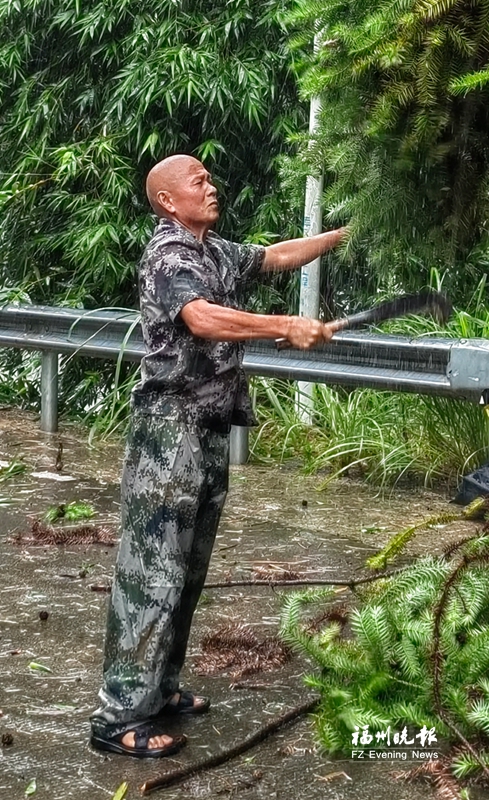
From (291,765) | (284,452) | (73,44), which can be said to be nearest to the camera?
(291,765)

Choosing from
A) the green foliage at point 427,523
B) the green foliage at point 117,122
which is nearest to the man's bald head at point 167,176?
the green foliage at point 427,523

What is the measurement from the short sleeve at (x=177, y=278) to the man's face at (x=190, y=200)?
131mm

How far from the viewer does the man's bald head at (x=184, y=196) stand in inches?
183

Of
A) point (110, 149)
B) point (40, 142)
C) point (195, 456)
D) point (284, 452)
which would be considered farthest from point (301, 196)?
point (40, 142)

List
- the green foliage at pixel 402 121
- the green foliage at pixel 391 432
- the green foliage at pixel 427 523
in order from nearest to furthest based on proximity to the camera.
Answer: the green foliage at pixel 402 121 < the green foliage at pixel 427 523 < the green foliage at pixel 391 432

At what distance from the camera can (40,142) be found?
Answer: 37.0 ft

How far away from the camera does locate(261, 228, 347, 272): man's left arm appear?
4980mm

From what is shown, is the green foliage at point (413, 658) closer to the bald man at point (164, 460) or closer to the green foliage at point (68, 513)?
the bald man at point (164, 460)

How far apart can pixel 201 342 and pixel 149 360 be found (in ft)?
0.65

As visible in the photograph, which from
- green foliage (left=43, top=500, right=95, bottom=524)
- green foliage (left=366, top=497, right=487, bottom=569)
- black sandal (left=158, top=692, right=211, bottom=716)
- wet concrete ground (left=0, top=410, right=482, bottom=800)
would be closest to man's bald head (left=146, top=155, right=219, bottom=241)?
green foliage (left=366, top=497, right=487, bottom=569)

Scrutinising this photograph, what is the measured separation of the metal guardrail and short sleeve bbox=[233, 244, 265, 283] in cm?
271

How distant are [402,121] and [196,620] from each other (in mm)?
2786

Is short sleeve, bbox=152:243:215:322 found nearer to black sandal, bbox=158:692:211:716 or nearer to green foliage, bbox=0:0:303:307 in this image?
black sandal, bbox=158:692:211:716

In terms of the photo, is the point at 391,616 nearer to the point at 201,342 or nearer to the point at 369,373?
the point at 201,342
